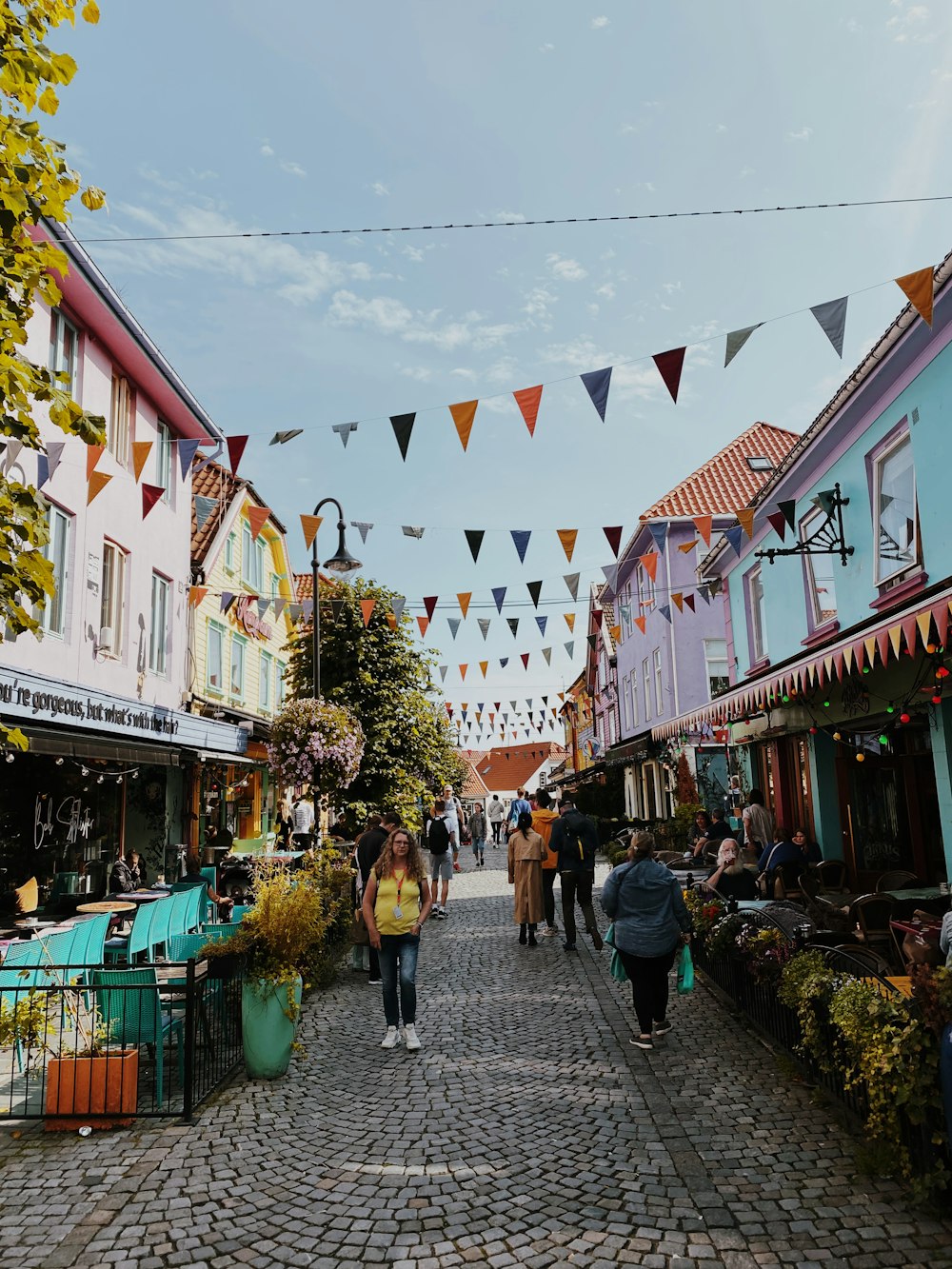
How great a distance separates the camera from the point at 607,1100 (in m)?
5.67

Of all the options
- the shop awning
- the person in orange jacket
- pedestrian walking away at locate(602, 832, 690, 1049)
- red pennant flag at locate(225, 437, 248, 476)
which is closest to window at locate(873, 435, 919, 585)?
the shop awning

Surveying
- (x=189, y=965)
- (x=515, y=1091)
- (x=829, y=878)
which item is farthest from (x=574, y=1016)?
(x=829, y=878)

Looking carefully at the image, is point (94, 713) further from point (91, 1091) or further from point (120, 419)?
point (91, 1091)

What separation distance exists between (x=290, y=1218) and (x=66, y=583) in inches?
419

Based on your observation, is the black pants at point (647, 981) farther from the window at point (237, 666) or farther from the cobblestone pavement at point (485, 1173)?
the window at point (237, 666)

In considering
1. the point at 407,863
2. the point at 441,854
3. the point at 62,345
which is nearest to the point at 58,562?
the point at 62,345

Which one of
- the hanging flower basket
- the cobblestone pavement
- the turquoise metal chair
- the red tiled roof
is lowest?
the cobblestone pavement

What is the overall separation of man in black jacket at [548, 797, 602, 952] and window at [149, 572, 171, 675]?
8857mm

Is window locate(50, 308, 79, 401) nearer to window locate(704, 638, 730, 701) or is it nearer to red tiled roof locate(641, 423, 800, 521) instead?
red tiled roof locate(641, 423, 800, 521)

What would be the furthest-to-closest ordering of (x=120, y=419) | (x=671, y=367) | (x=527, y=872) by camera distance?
1. (x=120, y=419)
2. (x=527, y=872)
3. (x=671, y=367)

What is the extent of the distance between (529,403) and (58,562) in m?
7.83

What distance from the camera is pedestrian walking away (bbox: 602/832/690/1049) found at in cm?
681

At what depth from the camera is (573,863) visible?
10.8 m

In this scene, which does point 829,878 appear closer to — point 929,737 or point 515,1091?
point 929,737
